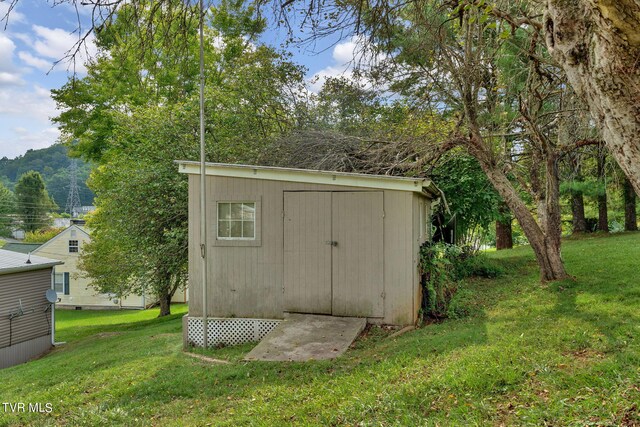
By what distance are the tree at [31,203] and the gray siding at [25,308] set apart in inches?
1740

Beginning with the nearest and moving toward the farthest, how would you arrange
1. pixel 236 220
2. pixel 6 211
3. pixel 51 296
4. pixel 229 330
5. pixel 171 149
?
pixel 229 330, pixel 236 220, pixel 171 149, pixel 51 296, pixel 6 211

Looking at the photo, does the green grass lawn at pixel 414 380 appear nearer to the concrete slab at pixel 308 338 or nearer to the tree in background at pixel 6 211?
the concrete slab at pixel 308 338

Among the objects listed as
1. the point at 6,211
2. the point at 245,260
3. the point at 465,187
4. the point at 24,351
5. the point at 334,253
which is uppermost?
the point at 6,211

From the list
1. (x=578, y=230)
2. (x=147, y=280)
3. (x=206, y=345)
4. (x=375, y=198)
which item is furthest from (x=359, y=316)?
(x=578, y=230)

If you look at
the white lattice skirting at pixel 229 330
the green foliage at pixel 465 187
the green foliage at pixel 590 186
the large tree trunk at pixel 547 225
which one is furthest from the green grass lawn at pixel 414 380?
the green foliage at pixel 590 186

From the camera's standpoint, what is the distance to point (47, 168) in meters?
50.8

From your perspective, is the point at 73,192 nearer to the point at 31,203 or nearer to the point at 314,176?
the point at 31,203

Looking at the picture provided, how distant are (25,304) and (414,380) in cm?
1191

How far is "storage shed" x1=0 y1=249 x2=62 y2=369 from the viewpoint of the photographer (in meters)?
10.9

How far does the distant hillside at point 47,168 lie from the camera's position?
4798cm

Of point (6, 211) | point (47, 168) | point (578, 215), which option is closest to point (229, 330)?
point (578, 215)

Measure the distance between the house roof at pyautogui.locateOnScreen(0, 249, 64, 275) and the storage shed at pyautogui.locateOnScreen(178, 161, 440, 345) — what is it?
728 centimetres

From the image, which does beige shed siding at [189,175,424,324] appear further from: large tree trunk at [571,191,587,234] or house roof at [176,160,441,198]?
large tree trunk at [571,191,587,234]

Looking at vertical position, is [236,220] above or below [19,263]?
above
